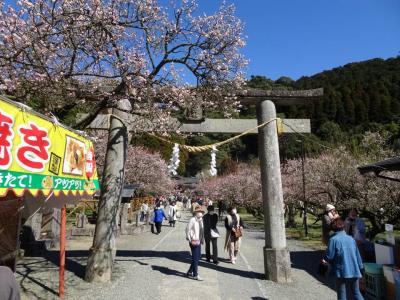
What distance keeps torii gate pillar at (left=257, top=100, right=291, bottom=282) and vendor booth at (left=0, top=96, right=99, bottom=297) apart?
4546 millimetres

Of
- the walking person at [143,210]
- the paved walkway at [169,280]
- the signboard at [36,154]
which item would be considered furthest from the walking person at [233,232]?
the walking person at [143,210]

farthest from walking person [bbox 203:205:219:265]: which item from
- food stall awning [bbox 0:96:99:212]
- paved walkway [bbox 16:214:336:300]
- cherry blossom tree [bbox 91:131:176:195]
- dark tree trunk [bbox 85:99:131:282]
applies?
cherry blossom tree [bbox 91:131:176:195]

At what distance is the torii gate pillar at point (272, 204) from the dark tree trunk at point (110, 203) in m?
3.87

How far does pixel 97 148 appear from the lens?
24203 mm

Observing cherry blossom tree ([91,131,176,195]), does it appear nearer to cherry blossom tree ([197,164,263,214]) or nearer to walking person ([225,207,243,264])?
cherry blossom tree ([197,164,263,214])

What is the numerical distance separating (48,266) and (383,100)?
226 feet

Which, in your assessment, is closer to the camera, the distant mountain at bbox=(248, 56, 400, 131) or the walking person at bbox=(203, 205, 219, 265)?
the walking person at bbox=(203, 205, 219, 265)

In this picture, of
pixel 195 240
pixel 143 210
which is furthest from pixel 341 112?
pixel 195 240

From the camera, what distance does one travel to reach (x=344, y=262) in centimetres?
523

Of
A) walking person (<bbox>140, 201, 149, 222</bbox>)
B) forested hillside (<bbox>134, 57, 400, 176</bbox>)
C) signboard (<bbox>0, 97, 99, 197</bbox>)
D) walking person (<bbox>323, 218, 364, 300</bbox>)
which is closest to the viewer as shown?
signboard (<bbox>0, 97, 99, 197</bbox>)

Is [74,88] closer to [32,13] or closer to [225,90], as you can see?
[32,13]

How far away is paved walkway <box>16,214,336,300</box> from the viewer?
7.04 metres

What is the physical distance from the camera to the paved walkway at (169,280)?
7043 millimetres

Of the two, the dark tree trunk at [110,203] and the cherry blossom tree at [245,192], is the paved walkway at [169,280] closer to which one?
the dark tree trunk at [110,203]
